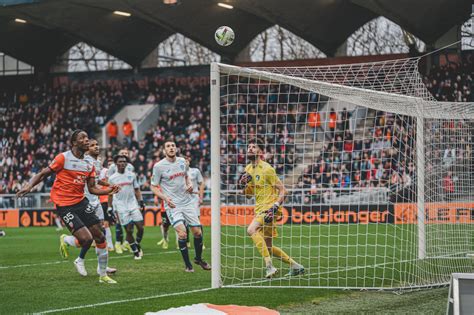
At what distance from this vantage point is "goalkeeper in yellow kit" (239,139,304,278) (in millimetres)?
13047

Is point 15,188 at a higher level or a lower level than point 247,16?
lower

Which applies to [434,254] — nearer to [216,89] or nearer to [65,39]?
[216,89]

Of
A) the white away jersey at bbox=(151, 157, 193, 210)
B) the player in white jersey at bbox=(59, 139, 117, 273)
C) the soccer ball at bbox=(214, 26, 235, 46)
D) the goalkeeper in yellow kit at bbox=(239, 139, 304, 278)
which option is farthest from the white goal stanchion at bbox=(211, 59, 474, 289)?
the soccer ball at bbox=(214, 26, 235, 46)

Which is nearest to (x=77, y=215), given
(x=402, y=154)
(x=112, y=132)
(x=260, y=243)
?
(x=260, y=243)

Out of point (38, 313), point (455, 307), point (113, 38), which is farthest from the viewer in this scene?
point (113, 38)

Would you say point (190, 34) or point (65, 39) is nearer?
point (190, 34)

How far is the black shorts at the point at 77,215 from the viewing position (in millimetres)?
12648

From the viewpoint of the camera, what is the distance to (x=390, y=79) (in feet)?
46.2

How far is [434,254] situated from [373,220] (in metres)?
13.2

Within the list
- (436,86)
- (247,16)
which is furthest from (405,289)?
(247,16)

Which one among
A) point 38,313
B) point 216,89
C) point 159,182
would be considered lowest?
point 38,313

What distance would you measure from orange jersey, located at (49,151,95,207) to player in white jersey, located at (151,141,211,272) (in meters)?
1.91

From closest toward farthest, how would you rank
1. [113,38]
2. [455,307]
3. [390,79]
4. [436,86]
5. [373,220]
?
[455,307] < [390,79] < [373,220] < [436,86] < [113,38]

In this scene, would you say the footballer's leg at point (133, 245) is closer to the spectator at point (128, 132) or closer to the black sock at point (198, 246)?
the black sock at point (198, 246)
